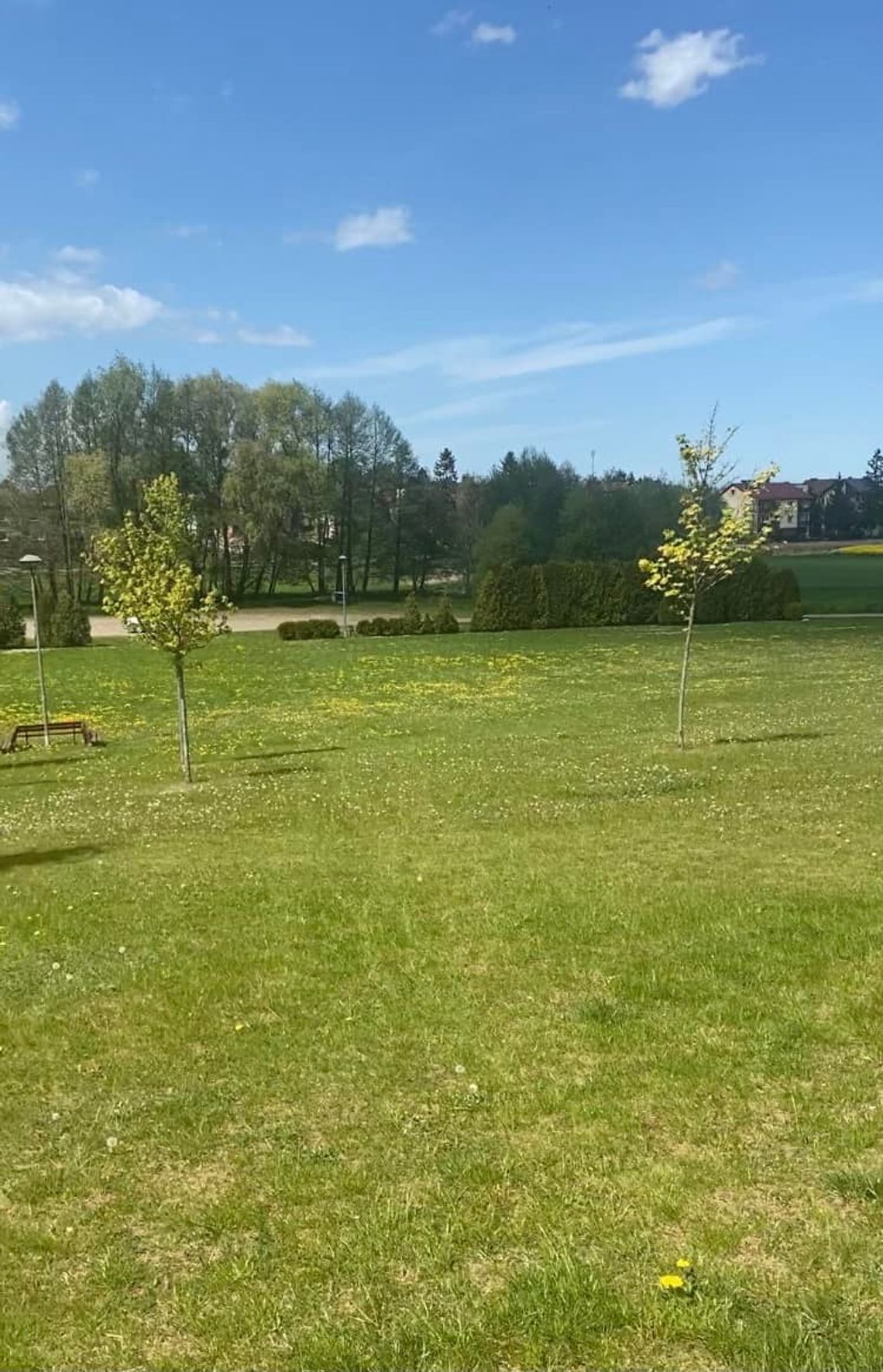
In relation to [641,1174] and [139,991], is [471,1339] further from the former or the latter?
[139,991]

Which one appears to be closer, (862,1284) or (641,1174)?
(862,1284)

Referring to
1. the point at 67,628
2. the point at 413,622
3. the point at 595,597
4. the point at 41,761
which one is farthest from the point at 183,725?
the point at 595,597

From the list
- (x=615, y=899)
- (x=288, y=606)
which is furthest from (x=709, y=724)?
(x=288, y=606)

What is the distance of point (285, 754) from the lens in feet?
70.1

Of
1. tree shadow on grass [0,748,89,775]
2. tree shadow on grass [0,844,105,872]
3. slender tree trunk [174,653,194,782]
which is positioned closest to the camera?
tree shadow on grass [0,844,105,872]

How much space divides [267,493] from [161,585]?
5406 centimetres

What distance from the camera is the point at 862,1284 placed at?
3.74 metres

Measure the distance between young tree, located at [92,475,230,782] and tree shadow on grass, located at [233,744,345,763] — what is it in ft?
8.25

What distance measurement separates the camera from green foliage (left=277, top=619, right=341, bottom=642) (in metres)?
51.7

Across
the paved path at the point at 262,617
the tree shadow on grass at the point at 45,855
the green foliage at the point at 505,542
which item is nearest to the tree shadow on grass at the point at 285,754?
the tree shadow on grass at the point at 45,855

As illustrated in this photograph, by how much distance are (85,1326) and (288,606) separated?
230 ft

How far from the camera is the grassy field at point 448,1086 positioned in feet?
12.1

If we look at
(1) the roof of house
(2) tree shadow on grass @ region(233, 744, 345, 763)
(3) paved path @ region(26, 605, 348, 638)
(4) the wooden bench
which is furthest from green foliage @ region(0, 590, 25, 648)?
(1) the roof of house

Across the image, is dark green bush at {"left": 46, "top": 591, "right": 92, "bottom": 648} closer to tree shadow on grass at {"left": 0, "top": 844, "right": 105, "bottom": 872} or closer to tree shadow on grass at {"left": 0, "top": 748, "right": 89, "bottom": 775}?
tree shadow on grass at {"left": 0, "top": 748, "right": 89, "bottom": 775}
